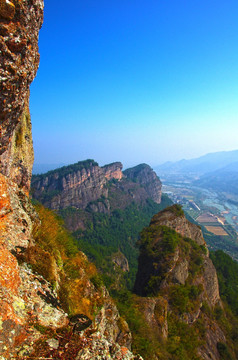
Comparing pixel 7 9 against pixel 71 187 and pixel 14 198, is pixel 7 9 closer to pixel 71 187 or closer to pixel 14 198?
pixel 14 198

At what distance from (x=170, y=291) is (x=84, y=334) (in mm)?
18398

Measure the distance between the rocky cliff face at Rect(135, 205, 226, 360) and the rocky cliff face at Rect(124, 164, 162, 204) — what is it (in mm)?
136772

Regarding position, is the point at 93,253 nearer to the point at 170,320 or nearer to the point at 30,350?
the point at 170,320

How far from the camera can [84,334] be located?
15.7 ft

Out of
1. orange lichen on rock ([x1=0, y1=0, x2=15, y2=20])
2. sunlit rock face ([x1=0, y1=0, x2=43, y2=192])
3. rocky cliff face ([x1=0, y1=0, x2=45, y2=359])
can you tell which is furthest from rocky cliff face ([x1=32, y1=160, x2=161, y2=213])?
orange lichen on rock ([x1=0, y1=0, x2=15, y2=20])

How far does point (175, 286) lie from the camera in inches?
816

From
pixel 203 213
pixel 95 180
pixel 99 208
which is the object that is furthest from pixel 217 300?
pixel 203 213

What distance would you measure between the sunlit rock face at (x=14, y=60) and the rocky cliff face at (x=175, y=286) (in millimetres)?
15505

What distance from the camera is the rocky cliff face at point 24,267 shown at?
4105 mm

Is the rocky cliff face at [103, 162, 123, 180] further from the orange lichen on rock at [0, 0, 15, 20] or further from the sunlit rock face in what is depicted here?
the orange lichen on rock at [0, 0, 15, 20]

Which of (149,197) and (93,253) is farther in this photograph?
(149,197)

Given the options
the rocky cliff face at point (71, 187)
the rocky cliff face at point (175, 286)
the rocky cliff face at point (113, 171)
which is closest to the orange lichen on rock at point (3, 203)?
the rocky cliff face at point (175, 286)

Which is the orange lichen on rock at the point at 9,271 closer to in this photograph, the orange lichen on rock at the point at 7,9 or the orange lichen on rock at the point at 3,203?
the orange lichen on rock at the point at 3,203

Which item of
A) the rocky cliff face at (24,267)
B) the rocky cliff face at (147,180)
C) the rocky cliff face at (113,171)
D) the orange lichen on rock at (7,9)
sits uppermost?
the orange lichen on rock at (7,9)
